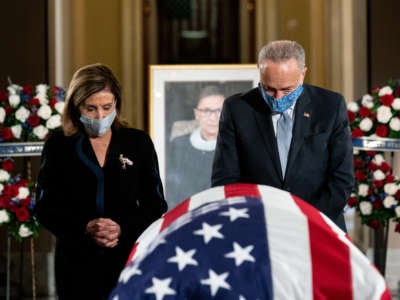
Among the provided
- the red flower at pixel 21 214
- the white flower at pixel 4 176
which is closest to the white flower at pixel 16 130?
the white flower at pixel 4 176

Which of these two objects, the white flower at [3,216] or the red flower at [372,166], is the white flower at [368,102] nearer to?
the red flower at [372,166]

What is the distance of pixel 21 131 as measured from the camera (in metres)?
6.37

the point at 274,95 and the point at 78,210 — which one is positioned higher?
the point at 274,95

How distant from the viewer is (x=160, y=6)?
1217 centimetres

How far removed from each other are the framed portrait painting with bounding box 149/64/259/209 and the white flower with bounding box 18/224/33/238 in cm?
107

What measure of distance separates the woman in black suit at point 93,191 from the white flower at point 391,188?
345cm

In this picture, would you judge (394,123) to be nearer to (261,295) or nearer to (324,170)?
(324,170)

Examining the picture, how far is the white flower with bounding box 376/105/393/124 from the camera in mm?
6508

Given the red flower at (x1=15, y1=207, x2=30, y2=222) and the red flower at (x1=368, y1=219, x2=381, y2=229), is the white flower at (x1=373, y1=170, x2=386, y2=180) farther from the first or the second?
the red flower at (x1=15, y1=207, x2=30, y2=222)

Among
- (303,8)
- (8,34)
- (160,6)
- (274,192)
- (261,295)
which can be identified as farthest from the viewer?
(160,6)

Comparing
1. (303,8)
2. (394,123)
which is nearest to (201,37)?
(303,8)

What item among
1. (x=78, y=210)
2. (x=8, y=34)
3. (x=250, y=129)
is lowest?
(x=78, y=210)

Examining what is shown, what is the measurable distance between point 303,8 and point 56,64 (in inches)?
118

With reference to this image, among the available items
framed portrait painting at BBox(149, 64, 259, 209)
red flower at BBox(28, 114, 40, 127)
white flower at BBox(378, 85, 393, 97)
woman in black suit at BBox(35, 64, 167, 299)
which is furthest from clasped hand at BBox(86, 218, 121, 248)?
white flower at BBox(378, 85, 393, 97)
